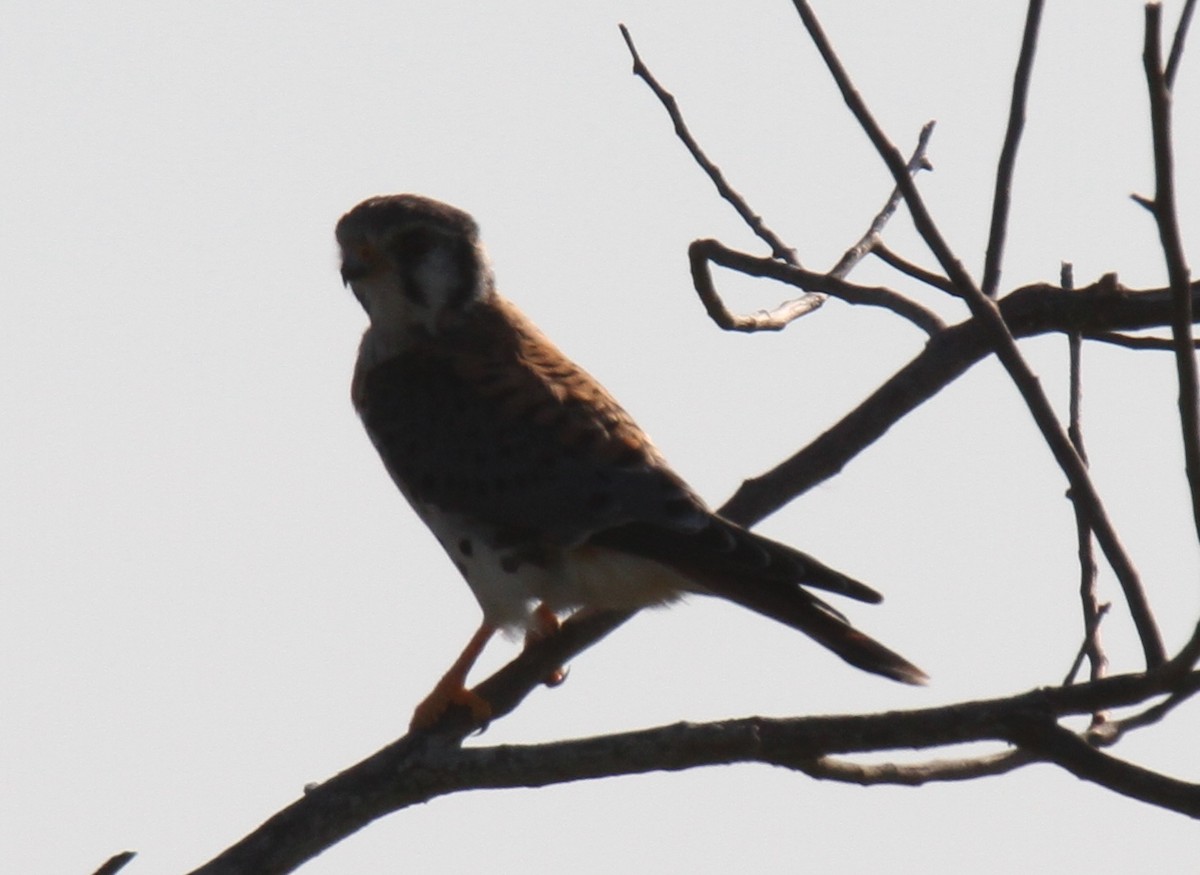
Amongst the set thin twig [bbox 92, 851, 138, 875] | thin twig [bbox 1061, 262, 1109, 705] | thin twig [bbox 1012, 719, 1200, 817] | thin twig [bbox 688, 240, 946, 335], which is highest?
thin twig [bbox 688, 240, 946, 335]

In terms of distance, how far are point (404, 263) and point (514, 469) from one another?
0.99 m

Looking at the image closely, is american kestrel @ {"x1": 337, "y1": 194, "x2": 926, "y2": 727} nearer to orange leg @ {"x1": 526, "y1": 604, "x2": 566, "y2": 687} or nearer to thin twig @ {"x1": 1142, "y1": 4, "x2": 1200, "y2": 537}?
orange leg @ {"x1": 526, "y1": 604, "x2": 566, "y2": 687}

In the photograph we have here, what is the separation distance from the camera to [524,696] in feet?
15.6

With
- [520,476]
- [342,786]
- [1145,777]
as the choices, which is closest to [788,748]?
[1145,777]

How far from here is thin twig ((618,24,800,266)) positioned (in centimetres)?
451

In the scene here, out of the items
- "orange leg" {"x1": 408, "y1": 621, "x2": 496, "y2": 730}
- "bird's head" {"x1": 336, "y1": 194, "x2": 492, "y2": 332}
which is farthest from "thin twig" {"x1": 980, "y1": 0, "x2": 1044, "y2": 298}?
"bird's head" {"x1": 336, "y1": 194, "x2": 492, "y2": 332}

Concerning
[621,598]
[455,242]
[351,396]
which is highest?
[455,242]

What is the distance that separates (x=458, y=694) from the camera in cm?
488

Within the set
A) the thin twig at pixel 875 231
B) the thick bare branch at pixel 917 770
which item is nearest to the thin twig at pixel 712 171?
the thin twig at pixel 875 231

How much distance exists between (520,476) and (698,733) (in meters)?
2.00

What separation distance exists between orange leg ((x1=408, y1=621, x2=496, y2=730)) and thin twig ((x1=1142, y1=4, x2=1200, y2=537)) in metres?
2.07

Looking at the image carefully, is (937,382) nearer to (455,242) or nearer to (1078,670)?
(1078,670)

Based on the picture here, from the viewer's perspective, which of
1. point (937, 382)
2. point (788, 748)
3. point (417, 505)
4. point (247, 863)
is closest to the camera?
point (788, 748)

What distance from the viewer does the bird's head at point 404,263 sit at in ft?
19.7
